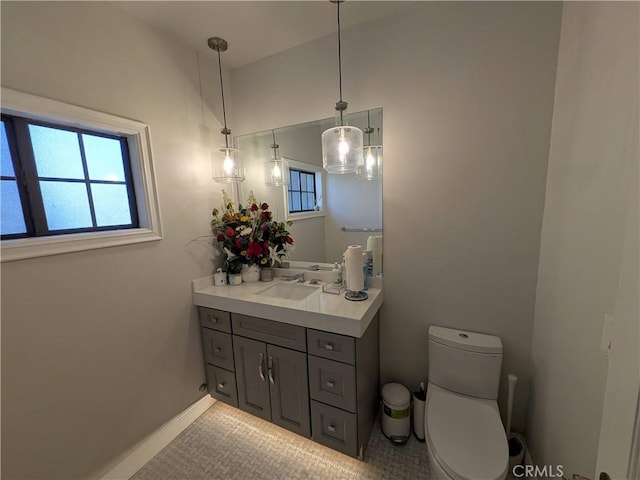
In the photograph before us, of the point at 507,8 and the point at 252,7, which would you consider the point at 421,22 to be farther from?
the point at 252,7

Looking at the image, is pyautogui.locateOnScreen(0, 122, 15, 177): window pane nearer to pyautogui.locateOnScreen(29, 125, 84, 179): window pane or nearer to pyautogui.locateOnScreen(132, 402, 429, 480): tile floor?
pyautogui.locateOnScreen(29, 125, 84, 179): window pane

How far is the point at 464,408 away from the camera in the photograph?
1.32 metres

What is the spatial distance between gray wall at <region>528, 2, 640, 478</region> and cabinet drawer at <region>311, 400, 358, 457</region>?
91 cm

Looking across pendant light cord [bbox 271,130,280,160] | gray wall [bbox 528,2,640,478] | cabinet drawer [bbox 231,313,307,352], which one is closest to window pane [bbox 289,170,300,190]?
pendant light cord [bbox 271,130,280,160]

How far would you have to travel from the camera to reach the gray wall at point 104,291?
1076 millimetres

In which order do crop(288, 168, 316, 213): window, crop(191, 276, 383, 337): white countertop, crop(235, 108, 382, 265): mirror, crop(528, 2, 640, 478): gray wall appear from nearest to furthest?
crop(528, 2, 640, 478): gray wall < crop(191, 276, 383, 337): white countertop < crop(235, 108, 382, 265): mirror < crop(288, 168, 316, 213): window

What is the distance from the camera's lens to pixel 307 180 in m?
1.92


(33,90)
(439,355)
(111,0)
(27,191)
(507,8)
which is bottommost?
(439,355)

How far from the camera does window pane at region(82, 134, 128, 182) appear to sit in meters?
1.36

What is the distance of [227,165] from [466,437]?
2037 mm

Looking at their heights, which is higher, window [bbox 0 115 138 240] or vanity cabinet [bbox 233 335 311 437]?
window [bbox 0 115 138 240]

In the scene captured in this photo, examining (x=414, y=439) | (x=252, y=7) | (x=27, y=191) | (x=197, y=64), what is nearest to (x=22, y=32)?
(x=27, y=191)

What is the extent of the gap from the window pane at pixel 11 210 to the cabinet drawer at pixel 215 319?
1012mm

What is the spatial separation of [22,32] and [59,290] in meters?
1.12
